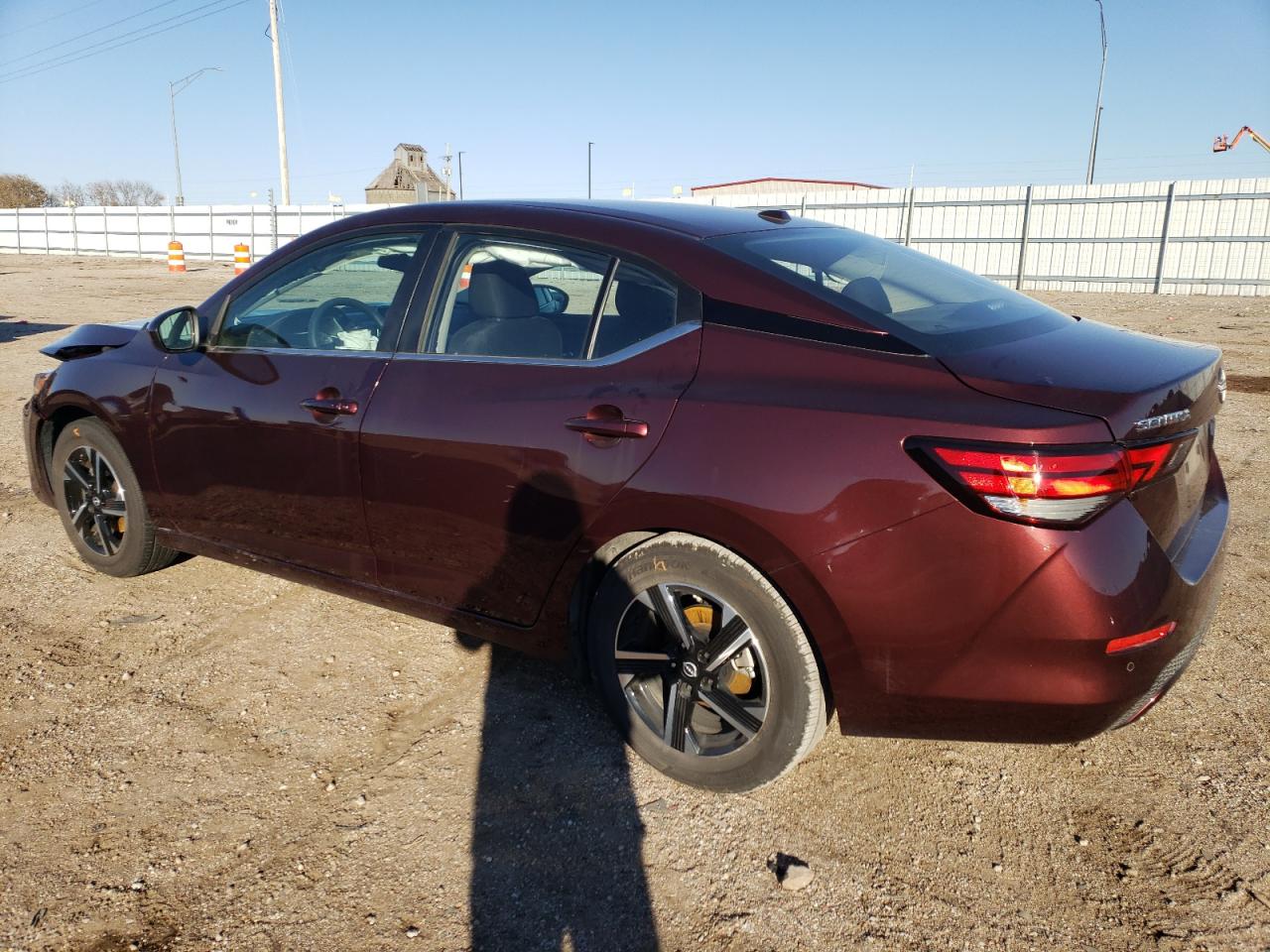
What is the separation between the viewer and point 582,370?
270cm

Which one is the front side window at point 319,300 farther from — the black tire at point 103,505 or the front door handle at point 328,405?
the black tire at point 103,505

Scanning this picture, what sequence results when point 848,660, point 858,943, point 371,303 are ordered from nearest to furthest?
point 858,943 < point 848,660 < point 371,303

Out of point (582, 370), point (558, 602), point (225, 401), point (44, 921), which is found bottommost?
point (44, 921)

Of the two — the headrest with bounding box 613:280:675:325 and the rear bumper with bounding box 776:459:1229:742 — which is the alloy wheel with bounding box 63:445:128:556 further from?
the rear bumper with bounding box 776:459:1229:742

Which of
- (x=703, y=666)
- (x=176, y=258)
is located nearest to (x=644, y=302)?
(x=703, y=666)

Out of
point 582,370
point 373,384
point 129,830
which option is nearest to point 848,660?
point 582,370

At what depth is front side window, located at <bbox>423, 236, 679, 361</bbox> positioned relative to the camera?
8.82ft

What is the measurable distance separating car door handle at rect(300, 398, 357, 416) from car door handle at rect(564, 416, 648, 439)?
861 mm

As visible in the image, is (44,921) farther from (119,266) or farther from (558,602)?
(119,266)

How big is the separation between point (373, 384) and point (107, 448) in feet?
5.34

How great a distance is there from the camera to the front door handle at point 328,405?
3.08 m

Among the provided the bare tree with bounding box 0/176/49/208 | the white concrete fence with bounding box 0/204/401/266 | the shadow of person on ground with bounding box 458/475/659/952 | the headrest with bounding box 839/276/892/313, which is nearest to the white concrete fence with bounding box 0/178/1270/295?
the white concrete fence with bounding box 0/204/401/266

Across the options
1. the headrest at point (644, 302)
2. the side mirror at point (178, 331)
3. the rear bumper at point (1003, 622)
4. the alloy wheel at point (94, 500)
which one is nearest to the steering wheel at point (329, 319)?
the side mirror at point (178, 331)

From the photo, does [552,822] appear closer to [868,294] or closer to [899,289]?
[868,294]
